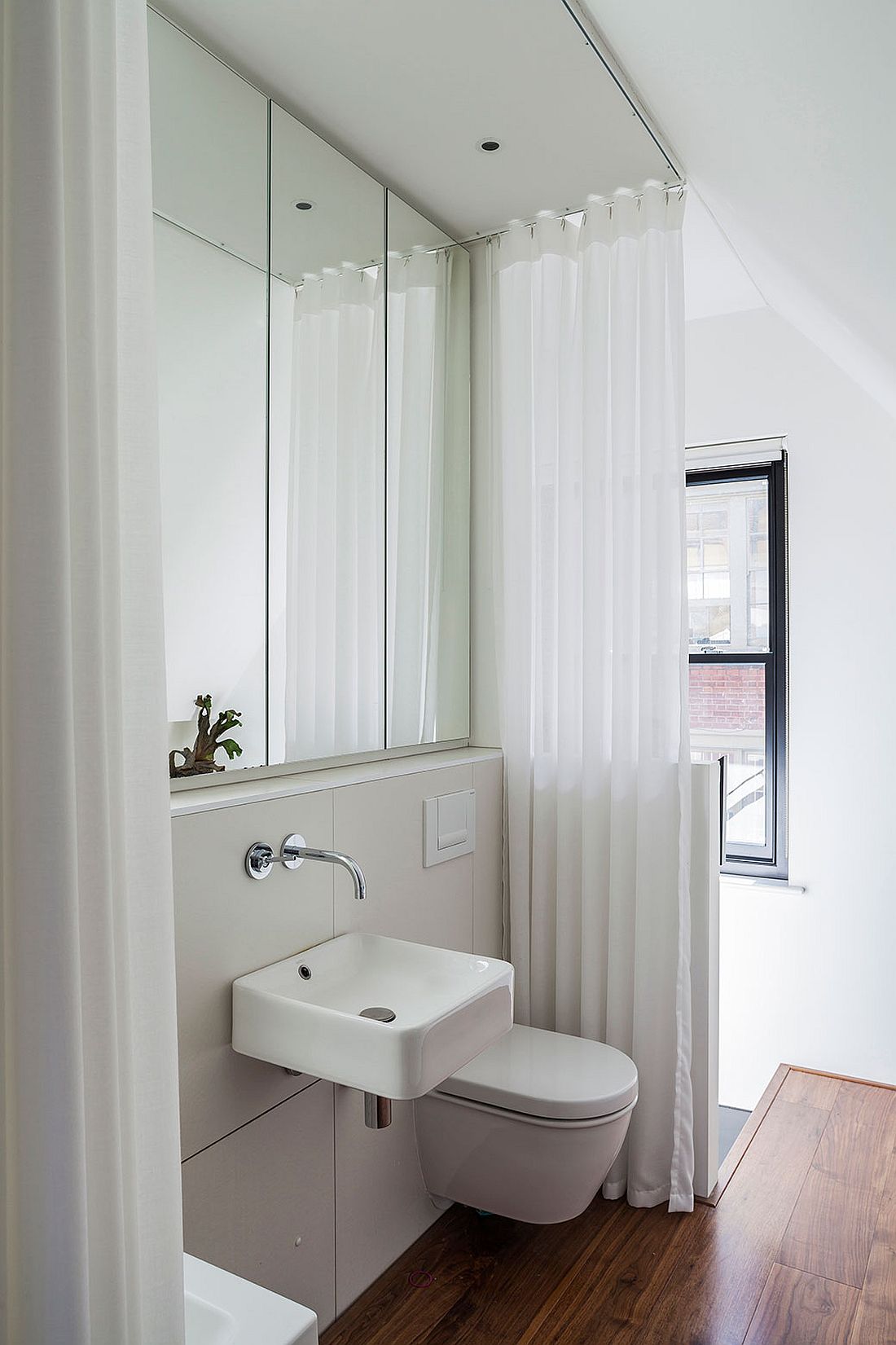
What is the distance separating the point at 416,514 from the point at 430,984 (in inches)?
47.3

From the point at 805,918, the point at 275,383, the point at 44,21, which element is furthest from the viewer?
the point at 805,918

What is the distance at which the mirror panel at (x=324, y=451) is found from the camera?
1943 millimetres

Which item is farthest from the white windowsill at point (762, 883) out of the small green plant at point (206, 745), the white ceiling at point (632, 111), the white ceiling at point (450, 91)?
the white ceiling at point (450, 91)

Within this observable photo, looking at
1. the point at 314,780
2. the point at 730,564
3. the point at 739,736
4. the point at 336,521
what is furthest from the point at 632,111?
the point at 739,736

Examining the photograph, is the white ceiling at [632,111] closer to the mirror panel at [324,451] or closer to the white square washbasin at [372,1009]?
the mirror panel at [324,451]

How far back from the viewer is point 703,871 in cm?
228

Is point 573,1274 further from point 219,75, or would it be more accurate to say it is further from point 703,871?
point 219,75

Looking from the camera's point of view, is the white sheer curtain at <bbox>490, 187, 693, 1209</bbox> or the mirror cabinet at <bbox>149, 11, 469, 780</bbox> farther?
the white sheer curtain at <bbox>490, 187, 693, 1209</bbox>

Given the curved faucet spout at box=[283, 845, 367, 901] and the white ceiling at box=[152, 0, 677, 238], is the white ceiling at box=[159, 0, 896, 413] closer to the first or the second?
the white ceiling at box=[152, 0, 677, 238]

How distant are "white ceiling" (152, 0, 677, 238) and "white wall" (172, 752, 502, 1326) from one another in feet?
4.82

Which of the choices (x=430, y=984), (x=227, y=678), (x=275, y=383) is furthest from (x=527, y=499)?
(x=430, y=984)

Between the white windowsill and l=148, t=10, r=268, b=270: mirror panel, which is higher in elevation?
l=148, t=10, r=268, b=270: mirror panel

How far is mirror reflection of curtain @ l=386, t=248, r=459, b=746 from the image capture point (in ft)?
7.65

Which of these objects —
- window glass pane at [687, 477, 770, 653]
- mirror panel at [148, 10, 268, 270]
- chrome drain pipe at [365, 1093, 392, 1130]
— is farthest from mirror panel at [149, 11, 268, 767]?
window glass pane at [687, 477, 770, 653]
